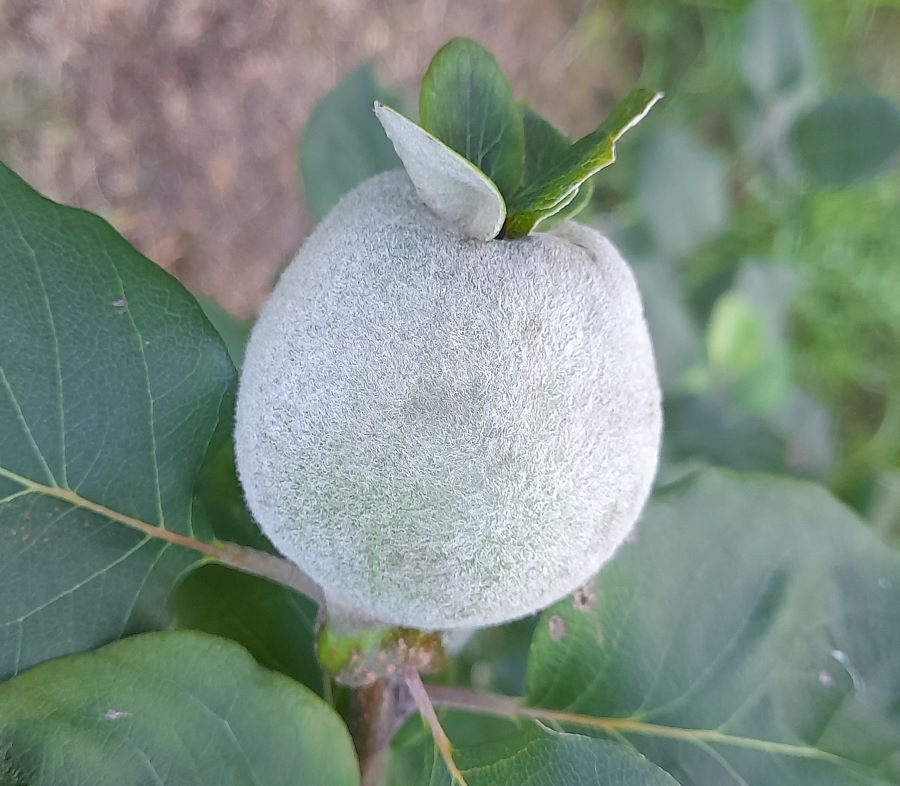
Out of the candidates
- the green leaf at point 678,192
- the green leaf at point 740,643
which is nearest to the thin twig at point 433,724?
the green leaf at point 740,643

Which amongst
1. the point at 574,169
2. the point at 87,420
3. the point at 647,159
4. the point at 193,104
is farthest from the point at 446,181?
the point at 193,104

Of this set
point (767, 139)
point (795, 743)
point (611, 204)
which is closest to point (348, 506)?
point (795, 743)

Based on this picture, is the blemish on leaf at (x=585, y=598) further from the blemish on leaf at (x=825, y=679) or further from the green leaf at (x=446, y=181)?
the green leaf at (x=446, y=181)

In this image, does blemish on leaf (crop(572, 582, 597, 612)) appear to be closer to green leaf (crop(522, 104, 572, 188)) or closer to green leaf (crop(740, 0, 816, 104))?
green leaf (crop(522, 104, 572, 188))

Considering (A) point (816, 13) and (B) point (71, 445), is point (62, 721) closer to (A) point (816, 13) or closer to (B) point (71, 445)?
(B) point (71, 445)

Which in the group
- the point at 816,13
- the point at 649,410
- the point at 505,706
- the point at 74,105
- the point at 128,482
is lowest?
the point at 505,706
